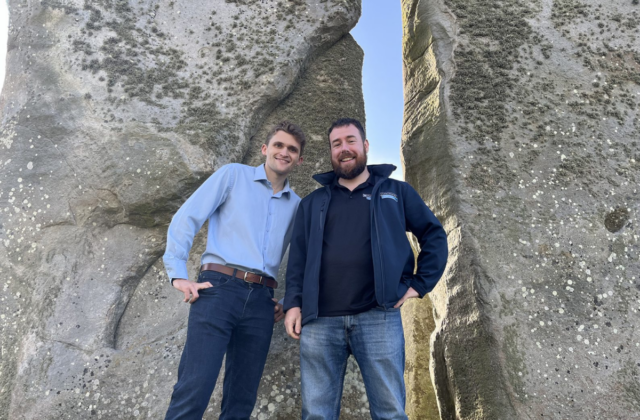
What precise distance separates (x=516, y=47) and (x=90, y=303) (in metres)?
3.70

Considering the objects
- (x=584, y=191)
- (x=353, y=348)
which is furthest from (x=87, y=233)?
(x=584, y=191)

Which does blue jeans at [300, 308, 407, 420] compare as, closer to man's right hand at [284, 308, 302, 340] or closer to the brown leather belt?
man's right hand at [284, 308, 302, 340]

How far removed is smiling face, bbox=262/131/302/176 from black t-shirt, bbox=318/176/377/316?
1.53 feet

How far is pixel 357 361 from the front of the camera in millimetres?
2777

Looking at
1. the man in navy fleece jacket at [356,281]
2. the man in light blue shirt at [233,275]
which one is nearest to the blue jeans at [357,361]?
the man in navy fleece jacket at [356,281]

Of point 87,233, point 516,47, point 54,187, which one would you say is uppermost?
point 516,47

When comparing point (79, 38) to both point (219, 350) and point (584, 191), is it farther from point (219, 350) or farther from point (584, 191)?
point (584, 191)

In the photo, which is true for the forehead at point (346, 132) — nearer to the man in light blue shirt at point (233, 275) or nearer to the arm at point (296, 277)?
the man in light blue shirt at point (233, 275)

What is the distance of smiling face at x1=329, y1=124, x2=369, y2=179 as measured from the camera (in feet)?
10.2

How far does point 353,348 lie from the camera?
9.13 ft

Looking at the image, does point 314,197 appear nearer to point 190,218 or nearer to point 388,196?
point 388,196

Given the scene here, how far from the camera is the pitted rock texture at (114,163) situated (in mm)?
3662

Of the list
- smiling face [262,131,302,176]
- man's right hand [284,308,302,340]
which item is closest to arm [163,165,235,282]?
smiling face [262,131,302,176]

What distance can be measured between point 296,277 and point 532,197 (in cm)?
184
